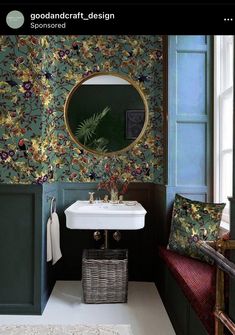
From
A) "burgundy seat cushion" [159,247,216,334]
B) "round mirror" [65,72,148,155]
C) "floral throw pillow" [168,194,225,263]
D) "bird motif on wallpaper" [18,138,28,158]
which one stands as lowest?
"burgundy seat cushion" [159,247,216,334]

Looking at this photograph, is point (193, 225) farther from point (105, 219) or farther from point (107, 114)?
point (107, 114)

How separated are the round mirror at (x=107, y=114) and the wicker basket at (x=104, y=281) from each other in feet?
3.95

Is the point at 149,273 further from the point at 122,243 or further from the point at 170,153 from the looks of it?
the point at 170,153

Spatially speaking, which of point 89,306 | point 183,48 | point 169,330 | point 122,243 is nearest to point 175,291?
point 169,330

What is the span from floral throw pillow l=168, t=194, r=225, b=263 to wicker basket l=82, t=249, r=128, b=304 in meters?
0.55

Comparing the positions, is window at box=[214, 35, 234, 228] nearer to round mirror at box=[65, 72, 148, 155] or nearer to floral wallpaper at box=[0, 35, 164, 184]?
floral wallpaper at box=[0, 35, 164, 184]

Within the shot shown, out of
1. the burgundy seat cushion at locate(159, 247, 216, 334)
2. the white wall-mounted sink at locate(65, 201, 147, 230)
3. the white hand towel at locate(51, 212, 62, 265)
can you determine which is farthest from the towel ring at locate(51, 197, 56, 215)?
the burgundy seat cushion at locate(159, 247, 216, 334)

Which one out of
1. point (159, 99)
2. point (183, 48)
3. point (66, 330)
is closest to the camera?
point (66, 330)

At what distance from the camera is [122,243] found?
11.3 ft

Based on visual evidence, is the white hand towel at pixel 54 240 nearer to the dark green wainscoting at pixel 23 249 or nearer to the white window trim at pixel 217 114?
the dark green wainscoting at pixel 23 249

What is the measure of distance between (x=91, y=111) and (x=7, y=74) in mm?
982

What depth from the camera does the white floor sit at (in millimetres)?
2494
